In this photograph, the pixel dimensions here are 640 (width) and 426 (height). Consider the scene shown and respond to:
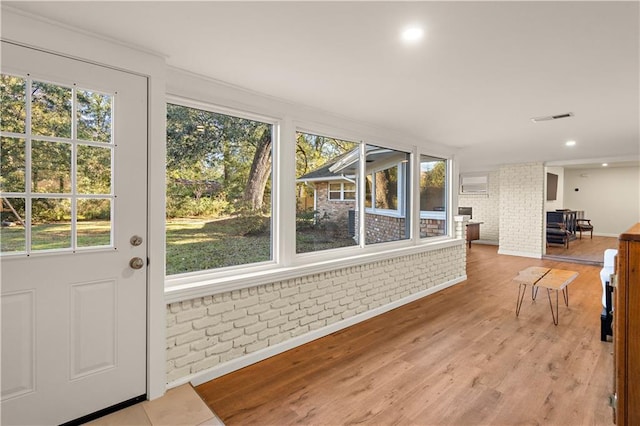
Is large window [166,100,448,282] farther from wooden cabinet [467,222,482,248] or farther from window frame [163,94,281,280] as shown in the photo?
wooden cabinet [467,222,482,248]

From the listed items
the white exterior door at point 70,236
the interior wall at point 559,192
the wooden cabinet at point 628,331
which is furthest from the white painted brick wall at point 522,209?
the white exterior door at point 70,236

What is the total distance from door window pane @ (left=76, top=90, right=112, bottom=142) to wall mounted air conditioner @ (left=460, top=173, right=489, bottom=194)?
997 centimetres

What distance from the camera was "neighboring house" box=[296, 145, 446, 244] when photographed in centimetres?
347

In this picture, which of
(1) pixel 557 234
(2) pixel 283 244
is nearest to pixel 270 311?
(2) pixel 283 244

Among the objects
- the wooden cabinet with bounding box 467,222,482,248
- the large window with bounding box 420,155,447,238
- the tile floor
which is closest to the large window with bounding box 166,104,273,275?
the tile floor

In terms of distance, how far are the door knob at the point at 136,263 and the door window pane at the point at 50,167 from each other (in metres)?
0.52

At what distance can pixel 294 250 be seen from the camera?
3039 mm

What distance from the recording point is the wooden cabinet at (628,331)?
111 cm

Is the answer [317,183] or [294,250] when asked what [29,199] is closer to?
[294,250]

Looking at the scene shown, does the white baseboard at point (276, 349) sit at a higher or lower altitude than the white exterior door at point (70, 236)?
lower

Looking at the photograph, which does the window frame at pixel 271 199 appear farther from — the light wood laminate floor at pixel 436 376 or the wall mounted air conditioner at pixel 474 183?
the wall mounted air conditioner at pixel 474 183

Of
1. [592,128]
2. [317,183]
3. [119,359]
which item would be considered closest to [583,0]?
[317,183]

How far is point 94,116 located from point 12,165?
0.48 meters

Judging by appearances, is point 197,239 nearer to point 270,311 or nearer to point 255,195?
point 255,195
